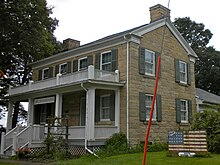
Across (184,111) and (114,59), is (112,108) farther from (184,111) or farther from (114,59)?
(184,111)

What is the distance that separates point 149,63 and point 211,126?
597 centimetres

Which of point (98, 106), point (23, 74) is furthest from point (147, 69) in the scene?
point (23, 74)

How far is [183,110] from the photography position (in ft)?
72.7

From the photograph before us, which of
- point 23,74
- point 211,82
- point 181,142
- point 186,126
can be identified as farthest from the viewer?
point 211,82

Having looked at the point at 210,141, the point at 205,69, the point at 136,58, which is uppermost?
the point at 205,69

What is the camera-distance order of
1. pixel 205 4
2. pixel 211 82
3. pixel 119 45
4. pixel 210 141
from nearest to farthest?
pixel 205 4, pixel 210 141, pixel 119 45, pixel 211 82

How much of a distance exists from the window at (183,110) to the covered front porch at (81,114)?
5626 millimetres

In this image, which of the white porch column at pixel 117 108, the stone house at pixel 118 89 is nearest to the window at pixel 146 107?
the stone house at pixel 118 89

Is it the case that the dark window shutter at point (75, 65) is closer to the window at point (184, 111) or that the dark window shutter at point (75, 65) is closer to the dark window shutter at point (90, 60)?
the dark window shutter at point (90, 60)

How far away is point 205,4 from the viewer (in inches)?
245

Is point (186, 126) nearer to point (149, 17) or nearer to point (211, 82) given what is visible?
point (149, 17)

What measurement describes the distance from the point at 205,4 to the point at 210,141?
1085 cm

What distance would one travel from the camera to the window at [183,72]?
869 inches

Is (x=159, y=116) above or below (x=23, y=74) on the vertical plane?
below
